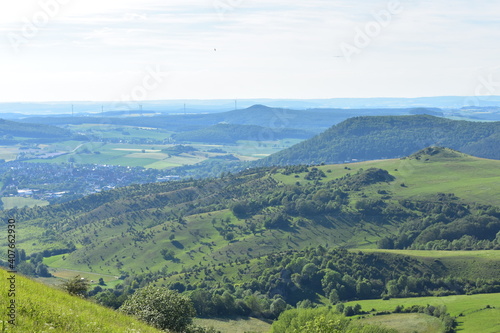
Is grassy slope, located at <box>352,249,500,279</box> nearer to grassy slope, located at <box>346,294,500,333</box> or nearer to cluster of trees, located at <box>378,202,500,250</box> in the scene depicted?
grassy slope, located at <box>346,294,500,333</box>

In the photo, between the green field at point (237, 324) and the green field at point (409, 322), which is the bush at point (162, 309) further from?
the green field at point (409, 322)

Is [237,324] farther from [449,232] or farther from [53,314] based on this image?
[449,232]

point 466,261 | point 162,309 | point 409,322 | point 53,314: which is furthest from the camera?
point 466,261

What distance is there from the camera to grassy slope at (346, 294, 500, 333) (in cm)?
9662

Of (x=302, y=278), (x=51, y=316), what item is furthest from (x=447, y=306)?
(x=51, y=316)

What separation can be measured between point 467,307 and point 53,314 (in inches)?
4033

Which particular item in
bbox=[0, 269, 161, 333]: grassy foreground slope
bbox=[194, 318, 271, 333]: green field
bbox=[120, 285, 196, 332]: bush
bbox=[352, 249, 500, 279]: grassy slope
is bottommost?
bbox=[194, 318, 271, 333]: green field

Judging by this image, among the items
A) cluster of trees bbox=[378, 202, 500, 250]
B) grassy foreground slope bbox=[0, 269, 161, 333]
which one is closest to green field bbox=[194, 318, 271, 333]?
grassy foreground slope bbox=[0, 269, 161, 333]

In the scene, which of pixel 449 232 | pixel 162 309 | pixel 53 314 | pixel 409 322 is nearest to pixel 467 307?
pixel 409 322

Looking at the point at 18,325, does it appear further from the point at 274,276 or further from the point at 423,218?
the point at 423,218

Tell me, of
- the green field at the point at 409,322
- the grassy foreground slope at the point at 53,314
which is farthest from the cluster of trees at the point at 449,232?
the grassy foreground slope at the point at 53,314

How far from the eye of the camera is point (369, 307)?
120562mm

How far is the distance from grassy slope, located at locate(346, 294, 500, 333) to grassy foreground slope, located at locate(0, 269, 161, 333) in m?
82.2

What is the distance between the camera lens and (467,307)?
110 meters
